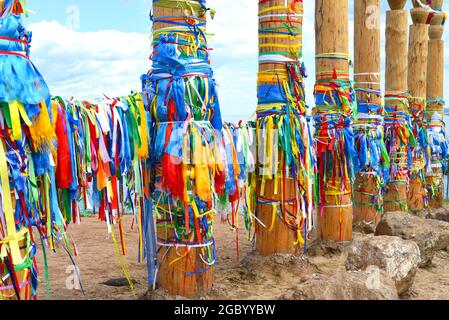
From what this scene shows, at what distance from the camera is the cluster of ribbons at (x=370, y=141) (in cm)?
640

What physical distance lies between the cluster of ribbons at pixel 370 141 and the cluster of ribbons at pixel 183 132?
2961mm

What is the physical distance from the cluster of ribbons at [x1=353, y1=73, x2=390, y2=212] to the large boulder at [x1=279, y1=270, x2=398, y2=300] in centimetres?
305

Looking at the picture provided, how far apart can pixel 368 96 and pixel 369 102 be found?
3.1 inches

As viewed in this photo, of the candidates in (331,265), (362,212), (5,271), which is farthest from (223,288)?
(362,212)

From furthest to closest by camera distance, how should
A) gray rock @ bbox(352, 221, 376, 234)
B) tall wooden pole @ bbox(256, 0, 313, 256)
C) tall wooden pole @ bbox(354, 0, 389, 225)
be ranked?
gray rock @ bbox(352, 221, 376, 234)
tall wooden pole @ bbox(354, 0, 389, 225)
tall wooden pole @ bbox(256, 0, 313, 256)

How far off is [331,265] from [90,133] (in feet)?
9.78

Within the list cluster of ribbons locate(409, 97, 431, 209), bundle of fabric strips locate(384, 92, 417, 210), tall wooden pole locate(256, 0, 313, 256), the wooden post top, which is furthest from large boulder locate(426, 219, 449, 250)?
the wooden post top

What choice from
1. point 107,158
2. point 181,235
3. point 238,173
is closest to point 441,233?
point 238,173

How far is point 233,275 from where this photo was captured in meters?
4.80

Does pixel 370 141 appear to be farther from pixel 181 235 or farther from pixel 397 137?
pixel 181 235

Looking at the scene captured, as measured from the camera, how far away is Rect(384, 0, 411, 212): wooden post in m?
7.46

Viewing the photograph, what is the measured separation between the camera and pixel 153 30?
12.8 ft

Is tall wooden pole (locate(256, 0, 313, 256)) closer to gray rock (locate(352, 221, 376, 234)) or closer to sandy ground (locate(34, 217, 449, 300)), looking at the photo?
sandy ground (locate(34, 217, 449, 300))

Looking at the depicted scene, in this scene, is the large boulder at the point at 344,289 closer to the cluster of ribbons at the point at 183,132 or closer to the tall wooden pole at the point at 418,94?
the cluster of ribbons at the point at 183,132
